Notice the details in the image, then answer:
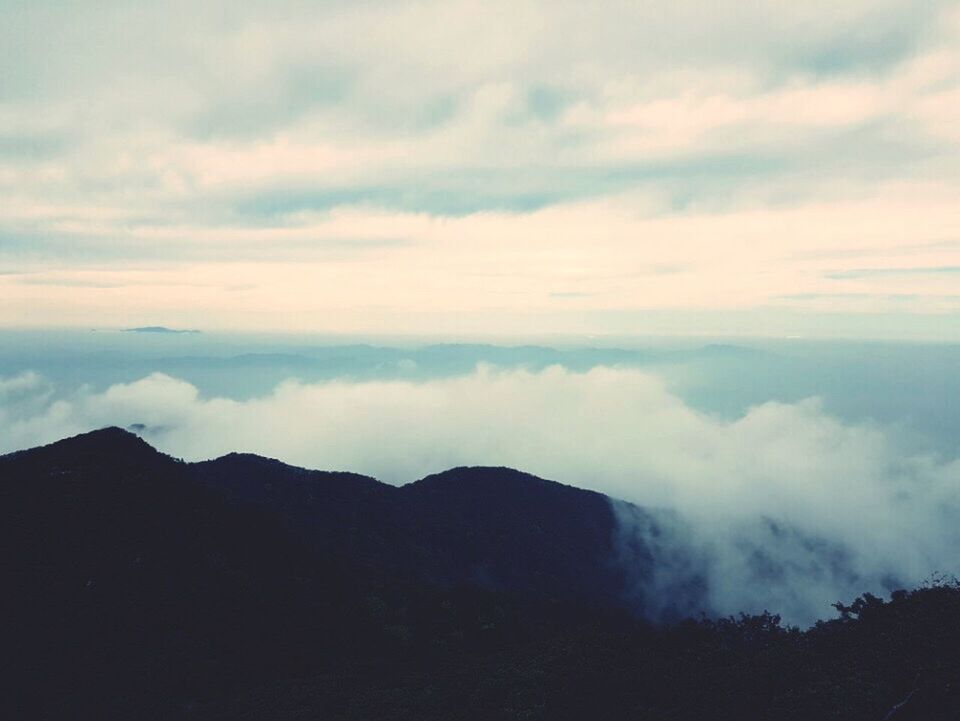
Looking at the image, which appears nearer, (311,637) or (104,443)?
(311,637)

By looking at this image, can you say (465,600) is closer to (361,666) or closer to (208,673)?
(361,666)

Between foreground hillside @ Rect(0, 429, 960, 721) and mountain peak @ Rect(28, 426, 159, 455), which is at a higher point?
mountain peak @ Rect(28, 426, 159, 455)

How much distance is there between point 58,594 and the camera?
46156 mm

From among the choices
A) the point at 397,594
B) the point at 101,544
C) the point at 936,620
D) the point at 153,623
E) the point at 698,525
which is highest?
the point at 936,620

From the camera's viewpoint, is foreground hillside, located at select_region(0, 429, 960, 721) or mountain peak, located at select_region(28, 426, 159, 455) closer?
foreground hillside, located at select_region(0, 429, 960, 721)

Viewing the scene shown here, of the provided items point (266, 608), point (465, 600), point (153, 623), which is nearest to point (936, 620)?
point (465, 600)

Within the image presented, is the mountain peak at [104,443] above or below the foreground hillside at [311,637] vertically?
above

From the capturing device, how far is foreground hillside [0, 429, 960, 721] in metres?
30.7

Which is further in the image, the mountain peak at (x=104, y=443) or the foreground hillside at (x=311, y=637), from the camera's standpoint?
the mountain peak at (x=104, y=443)

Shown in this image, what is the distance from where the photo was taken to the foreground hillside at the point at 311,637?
30.7 m

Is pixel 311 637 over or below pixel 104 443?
below

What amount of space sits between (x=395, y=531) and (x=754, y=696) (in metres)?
77.9

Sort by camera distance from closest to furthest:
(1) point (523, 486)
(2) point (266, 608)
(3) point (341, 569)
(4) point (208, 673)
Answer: (4) point (208, 673) → (2) point (266, 608) → (3) point (341, 569) → (1) point (523, 486)

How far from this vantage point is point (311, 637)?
4881cm
